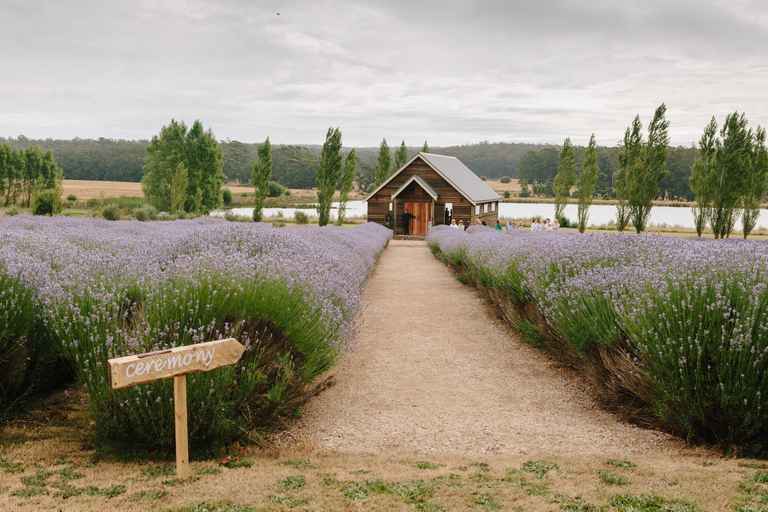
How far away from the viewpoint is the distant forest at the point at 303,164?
9706 centimetres

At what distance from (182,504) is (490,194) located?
1587 inches

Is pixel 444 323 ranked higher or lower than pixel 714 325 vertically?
lower

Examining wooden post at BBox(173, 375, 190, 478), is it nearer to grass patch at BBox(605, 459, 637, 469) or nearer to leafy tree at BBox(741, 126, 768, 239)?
grass patch at BBox(605, 459, 637, 469)

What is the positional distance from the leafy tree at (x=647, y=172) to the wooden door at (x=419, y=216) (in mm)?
11898

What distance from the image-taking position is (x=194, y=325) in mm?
4875

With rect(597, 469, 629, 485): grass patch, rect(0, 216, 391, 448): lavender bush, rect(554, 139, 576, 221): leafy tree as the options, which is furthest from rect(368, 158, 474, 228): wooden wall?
rect(597, 469, 629, 485): grass patch

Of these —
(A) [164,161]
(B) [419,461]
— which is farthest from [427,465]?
(A) [164,161]

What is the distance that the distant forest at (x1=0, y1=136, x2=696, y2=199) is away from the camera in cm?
9706

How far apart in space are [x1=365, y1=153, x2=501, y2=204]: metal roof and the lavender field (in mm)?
28184

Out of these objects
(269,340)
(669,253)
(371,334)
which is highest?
(669,253)

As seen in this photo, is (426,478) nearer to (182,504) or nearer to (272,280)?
(182,504)

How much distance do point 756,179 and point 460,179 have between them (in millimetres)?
16402

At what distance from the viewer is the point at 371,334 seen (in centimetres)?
968

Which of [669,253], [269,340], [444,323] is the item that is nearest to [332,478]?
[269,340]
